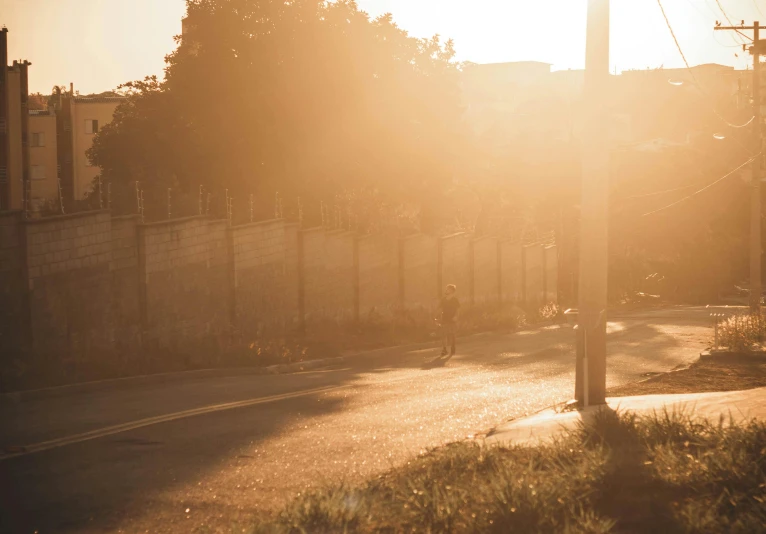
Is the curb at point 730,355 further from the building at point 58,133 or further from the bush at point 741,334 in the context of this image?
the building at point 58,133

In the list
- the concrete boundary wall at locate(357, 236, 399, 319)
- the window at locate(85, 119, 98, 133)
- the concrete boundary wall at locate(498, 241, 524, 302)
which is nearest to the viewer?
the concrete boundary wall at locate(357, 236, 399, 319)

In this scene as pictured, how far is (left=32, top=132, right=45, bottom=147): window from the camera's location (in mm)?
73938

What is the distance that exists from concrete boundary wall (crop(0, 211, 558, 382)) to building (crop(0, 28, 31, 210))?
2104 cm

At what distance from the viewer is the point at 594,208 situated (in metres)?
11.9

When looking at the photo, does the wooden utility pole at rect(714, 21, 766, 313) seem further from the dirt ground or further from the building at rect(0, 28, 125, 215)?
the building at rect(0, 28, 125, 215)

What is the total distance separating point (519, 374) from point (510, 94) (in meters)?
124

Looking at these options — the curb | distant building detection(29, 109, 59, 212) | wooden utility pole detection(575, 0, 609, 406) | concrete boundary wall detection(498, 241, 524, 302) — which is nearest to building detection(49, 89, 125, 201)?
distant building detection(29, 109, 59, 212)

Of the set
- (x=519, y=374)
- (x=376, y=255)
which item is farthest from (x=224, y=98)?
(x=519, y=374)

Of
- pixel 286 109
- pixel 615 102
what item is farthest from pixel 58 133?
pixel 615 102

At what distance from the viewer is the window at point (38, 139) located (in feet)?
243

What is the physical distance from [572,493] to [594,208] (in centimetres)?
561

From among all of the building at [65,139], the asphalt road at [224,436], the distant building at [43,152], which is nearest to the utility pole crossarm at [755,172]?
the asphalt road at [224,436]

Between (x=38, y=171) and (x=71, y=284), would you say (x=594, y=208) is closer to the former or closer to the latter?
(x=71, y=284)

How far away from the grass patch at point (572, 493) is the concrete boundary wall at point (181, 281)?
34.5 feet
